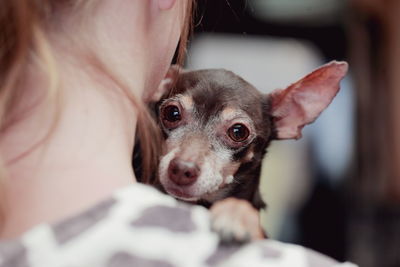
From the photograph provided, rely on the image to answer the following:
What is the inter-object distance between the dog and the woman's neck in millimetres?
291

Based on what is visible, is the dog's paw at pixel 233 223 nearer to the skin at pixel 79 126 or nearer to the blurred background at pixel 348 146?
the skin at pixel 79 126

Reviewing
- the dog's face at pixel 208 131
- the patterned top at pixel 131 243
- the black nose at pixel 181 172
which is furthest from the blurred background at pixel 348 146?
the patterned top at pixel 131 243

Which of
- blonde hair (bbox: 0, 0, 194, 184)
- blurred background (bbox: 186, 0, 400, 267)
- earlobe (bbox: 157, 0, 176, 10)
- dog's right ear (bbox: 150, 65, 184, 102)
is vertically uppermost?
earlobe (bbox: 157, 0, 176, 10)

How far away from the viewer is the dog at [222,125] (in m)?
1.10

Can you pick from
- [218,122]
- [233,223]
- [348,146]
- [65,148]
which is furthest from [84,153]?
[348,146]

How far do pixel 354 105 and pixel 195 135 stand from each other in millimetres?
2006

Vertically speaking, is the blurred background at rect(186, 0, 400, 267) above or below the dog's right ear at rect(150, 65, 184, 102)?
below

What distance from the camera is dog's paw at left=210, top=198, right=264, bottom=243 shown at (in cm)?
69

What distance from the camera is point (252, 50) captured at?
180 cm

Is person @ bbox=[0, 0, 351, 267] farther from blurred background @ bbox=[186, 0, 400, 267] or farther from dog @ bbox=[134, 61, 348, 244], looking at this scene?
blurred background @ bbox=[186, 0, 400, 267]

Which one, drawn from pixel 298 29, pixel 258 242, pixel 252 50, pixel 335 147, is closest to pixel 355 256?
pixel 335 147

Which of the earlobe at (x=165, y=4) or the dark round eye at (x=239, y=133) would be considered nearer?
the earlobe at (x=165, y=4)

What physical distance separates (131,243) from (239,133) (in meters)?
0.55

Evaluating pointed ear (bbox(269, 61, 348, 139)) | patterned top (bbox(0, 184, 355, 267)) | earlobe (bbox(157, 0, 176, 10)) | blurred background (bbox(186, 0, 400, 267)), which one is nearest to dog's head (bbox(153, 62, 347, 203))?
pointed ear (bbox(269, 61, 348, 139))
